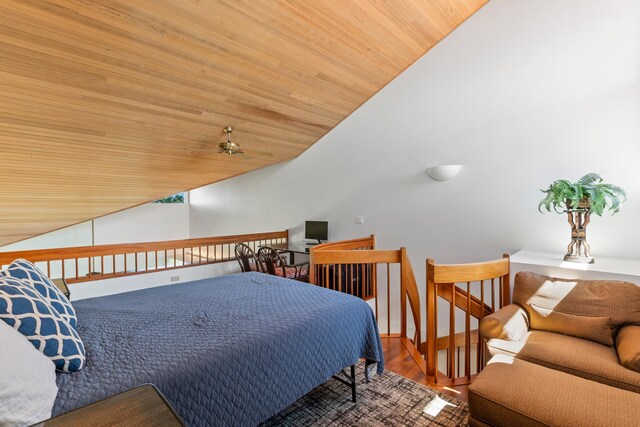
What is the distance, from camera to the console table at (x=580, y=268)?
87.0 inches

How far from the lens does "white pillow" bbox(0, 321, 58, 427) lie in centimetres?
84

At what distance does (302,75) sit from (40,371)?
335cm

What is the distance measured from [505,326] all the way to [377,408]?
97 cm

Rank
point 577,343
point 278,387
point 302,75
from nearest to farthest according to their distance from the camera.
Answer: point 278,387, point 577,343, point 302,75

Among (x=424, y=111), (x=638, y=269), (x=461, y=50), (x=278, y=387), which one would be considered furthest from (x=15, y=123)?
(x=638, y=269)

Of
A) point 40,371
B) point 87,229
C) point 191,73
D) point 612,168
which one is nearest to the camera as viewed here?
point 40,371

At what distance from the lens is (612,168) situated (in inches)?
108

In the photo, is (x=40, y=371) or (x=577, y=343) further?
(x=577, y=343)

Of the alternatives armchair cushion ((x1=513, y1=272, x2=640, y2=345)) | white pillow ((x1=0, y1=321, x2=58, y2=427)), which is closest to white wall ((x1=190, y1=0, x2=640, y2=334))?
armchair cushion ((x1=513, y1=272, x2=640, y2=345))

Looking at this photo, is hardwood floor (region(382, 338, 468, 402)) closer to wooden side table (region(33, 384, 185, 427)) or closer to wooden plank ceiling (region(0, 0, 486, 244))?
wooden side table (region(33, 384, 185, 427))

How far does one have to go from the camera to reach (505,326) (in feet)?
6.63

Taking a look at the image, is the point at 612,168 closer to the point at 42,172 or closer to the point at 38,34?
the point at 38,34

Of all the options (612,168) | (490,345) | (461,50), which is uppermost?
(461,50)

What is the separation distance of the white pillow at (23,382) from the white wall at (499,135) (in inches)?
143
